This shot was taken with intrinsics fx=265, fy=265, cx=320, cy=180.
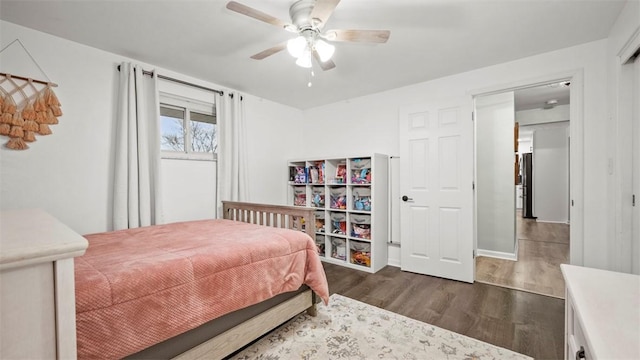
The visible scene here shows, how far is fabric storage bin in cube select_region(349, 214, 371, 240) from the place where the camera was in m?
3.28

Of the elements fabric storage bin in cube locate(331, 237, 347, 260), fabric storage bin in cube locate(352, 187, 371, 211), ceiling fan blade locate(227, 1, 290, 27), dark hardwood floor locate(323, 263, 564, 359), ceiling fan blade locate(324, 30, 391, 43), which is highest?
ceiling fan blade locate(227, 1, 290, 27)

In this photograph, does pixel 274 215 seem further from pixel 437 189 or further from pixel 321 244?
pixel 437 189

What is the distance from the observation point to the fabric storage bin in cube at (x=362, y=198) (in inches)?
130

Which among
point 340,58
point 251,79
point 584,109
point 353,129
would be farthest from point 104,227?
point 584,109

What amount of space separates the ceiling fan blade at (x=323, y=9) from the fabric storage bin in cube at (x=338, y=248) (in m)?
2.64

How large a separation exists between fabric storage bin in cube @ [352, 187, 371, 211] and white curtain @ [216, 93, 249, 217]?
1396 mm

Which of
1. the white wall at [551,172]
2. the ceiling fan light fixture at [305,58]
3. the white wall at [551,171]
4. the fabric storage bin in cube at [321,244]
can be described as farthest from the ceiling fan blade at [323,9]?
the white wall at [551,172]

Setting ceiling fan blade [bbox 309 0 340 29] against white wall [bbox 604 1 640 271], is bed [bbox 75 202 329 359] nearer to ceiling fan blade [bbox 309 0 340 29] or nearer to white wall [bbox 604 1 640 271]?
ceiling fan blade [bbox 309 0 340 29]

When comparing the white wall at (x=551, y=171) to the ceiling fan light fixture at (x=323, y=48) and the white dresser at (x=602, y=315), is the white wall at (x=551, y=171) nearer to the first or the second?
the ceiling fan light fixture at (x=323, y=48)

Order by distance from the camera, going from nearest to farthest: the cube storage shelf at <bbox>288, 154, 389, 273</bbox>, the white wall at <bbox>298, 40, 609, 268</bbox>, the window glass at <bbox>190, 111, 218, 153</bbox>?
the white wall at <bbox>298, 40, 609, 268</bbox>, the window glass at <bbox>190, 111, 218, 153</bbox>, the cube storage shelf at <bbox>288, 154, 389, 273</bbox>

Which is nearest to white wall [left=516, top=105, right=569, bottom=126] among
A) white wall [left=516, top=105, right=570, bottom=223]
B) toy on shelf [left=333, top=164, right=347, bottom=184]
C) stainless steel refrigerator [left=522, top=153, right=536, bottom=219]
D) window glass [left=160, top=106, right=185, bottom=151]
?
white wall [left=516, top=105, right=570, bottom=223]

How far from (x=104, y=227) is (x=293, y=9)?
242 cm

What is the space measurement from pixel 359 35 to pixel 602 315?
1724mm

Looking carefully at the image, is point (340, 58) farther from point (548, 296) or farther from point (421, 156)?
point (548, 296)
